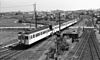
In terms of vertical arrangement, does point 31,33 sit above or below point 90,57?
above

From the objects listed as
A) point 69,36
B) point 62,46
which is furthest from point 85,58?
point 69,36

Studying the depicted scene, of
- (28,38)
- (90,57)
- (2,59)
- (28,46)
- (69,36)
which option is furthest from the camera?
(69,36)

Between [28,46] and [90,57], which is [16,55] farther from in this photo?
[90,57]

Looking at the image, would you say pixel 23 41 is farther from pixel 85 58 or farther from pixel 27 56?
pixel 85 58

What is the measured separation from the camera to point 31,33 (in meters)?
28.8

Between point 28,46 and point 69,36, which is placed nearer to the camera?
point 28,46

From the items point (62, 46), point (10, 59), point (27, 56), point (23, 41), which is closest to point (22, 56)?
point (27, 56)

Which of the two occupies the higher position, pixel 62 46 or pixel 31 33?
pixel 31 33

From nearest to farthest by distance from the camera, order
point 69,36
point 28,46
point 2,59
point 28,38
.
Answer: point 2,59
point 28,38
point 28,46
point 69,36

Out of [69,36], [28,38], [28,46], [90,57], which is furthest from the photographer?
[69,36]

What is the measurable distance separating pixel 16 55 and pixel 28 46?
212 inches

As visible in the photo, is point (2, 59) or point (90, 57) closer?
point (2, 59)

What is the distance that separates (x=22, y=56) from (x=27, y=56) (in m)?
0.73

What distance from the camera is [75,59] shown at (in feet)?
74.1
